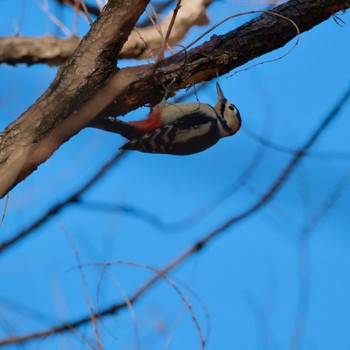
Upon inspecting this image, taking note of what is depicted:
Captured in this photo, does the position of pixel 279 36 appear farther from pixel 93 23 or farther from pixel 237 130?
pixel 93 23

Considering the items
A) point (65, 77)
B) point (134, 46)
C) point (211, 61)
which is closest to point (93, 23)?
point (65, 77)

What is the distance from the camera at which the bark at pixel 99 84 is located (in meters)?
1.42

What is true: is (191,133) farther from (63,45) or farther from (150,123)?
(63,45)

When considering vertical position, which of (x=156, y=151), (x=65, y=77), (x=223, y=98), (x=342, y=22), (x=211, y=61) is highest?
(x=342, y=22)

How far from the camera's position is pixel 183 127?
1782mm

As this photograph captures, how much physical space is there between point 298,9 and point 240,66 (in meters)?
0.21

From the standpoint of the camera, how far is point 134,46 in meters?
2.79

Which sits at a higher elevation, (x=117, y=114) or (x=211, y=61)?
(x=211, y=61)

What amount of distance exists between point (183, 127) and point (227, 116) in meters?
0.19

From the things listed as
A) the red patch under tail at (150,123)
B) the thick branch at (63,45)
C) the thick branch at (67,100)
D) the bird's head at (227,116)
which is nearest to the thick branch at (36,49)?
the thick branch at (63,45)

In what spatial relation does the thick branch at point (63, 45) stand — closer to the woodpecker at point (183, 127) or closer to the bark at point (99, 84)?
the woodpecker at point (183, 127)

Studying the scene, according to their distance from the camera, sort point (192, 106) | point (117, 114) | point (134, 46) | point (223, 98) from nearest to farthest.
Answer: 1. point (117, 114)
2. point (192, 106)
3. point (223, 98)
4. point (134, 46)

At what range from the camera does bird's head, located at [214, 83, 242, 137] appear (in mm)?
1903

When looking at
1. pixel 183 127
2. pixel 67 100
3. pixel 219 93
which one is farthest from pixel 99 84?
pixel 219 93
